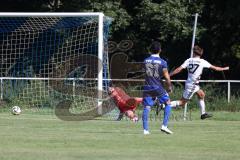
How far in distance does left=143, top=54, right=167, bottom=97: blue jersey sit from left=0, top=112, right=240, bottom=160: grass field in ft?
3.01

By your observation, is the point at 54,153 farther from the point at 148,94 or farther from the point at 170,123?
the point at 170,123

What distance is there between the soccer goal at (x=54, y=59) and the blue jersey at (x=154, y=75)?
22.8 ft

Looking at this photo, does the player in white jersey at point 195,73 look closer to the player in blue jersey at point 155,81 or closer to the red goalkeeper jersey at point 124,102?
the red goalkeeper jersey at point 124,102

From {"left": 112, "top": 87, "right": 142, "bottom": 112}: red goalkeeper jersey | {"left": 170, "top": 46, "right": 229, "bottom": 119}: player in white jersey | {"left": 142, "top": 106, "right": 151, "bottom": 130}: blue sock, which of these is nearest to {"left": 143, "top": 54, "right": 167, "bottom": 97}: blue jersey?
{"left": 142, "top": 106, "right": 151, "bottom": 130}: blue sock

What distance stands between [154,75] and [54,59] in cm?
1234

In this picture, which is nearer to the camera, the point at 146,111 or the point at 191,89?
the point at 146,111

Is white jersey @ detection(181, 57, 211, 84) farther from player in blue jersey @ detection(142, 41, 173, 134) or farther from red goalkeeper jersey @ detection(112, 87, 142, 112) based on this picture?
player in blue jersey @ detection(142, 41, 173, 134)

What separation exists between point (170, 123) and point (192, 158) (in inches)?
325

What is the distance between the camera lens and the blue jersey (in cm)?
1572

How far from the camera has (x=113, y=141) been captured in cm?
1370

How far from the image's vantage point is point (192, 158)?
1109 cm

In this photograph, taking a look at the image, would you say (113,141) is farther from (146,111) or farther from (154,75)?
(154,75)

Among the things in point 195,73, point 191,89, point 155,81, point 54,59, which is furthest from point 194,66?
point 54,59

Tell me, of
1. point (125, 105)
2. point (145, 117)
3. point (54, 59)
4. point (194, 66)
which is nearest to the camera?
point (145, 117)
